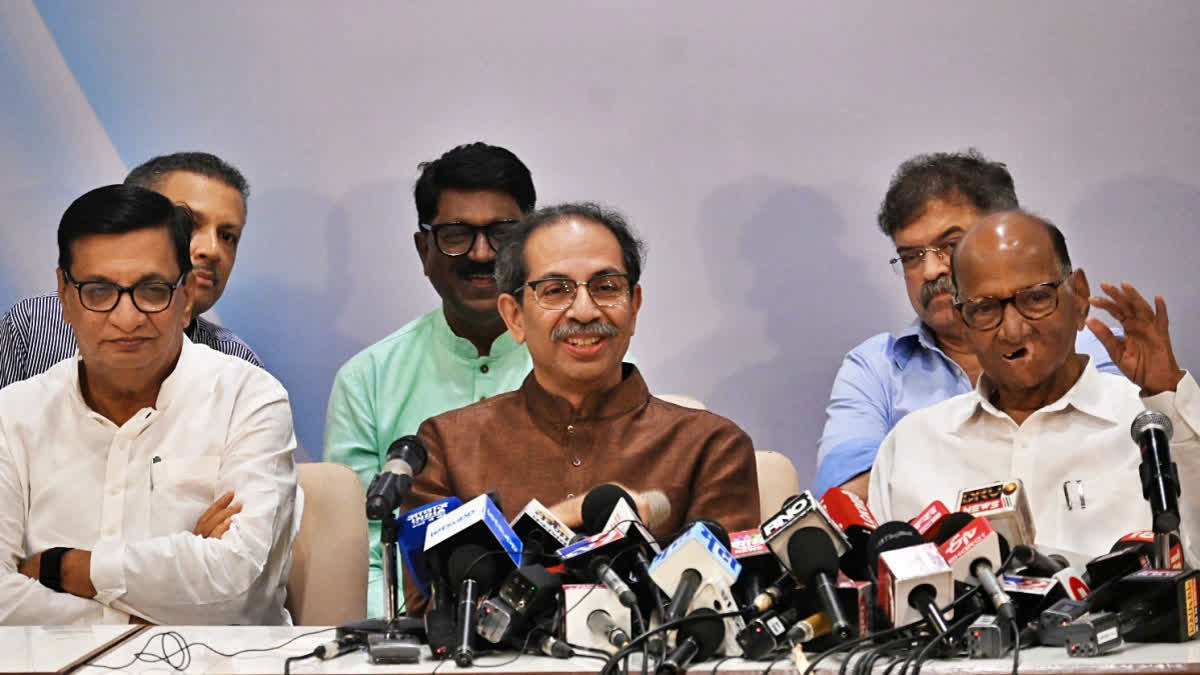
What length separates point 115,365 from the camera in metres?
3.51

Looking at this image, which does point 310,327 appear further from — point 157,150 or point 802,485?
point 802,485

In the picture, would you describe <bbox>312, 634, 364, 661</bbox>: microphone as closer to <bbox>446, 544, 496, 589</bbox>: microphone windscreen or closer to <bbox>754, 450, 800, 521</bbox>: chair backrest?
<bbox>446, 544, 496, 589</bbox>: microphone windscreen

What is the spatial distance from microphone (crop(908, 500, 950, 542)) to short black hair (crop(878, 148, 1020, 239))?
1.93 meters

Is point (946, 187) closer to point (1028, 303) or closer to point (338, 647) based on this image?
point (1028, 303)

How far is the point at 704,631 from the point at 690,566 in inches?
4.3

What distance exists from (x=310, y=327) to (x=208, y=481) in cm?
149

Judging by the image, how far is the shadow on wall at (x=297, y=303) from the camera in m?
4.95

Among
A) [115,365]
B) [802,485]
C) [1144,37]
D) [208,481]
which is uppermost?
[1144,37]

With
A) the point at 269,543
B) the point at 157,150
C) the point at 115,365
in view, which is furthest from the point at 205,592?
the point at 157,150

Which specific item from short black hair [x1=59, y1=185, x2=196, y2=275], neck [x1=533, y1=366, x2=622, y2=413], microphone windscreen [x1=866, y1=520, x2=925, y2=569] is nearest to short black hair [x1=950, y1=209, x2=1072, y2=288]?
neck [x1=533, y1=366, x2=622, y2=413]

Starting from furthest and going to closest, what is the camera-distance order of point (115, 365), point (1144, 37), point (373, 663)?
point (1144, 37) < point (115, 365) < point (373, 663)

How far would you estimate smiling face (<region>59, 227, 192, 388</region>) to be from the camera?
348 cm

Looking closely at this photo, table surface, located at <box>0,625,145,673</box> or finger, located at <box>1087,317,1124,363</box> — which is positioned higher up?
finger, located at <box>1087,317,1124,363</box>

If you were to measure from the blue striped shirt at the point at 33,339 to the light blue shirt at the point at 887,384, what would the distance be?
198 cm
